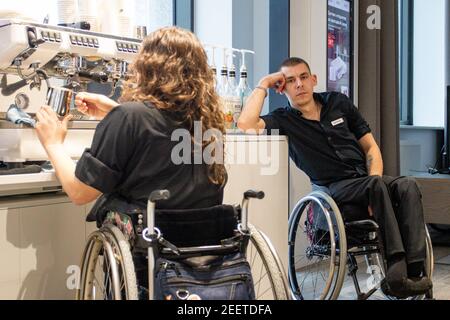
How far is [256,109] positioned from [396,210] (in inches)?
29.5

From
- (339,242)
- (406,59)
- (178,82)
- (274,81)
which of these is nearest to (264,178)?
(339,242)

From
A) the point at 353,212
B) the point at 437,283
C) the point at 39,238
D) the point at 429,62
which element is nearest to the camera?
the point at 39,238

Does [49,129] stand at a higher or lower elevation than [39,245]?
higher

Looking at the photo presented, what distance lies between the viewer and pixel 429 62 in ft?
17.0

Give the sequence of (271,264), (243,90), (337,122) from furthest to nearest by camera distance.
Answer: (243,90) → (337,122) → (271,264)

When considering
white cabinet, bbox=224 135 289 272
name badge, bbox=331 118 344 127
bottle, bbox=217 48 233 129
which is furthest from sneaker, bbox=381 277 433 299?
bottle, bbox=217 48 233 129

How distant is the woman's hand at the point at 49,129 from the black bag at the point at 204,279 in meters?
0.46

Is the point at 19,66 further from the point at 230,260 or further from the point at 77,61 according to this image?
the point at 230,260

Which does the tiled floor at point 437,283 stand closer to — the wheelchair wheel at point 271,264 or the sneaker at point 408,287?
the sneaker at point 408,287

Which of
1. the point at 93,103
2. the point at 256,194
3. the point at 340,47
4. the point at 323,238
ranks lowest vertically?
the point at 323,238

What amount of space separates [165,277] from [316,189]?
147 centimetres

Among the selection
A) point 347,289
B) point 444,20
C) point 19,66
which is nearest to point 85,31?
point 19,66

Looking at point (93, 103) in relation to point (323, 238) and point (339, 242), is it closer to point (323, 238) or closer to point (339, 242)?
point (339, 242)
